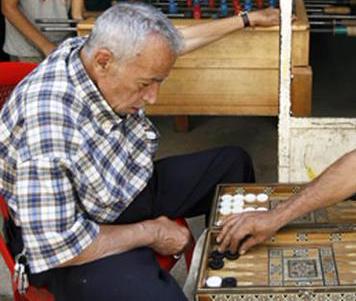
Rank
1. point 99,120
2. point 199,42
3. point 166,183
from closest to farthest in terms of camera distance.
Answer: point 99,120 < point 166,183 < point 199,42

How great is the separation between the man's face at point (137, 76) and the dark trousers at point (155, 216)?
385mm

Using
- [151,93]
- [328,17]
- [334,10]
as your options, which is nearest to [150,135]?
[151,93]

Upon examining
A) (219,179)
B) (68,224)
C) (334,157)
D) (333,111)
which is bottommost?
(333,111)

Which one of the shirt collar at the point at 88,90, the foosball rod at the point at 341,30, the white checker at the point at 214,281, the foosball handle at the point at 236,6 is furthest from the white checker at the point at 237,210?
the foosball handle at the point at 236,6

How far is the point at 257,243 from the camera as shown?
6.51ft

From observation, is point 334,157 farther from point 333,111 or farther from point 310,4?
point 333,111

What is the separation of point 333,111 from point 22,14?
238cm

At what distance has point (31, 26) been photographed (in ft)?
10.3

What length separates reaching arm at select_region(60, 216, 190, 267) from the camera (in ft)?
6.25

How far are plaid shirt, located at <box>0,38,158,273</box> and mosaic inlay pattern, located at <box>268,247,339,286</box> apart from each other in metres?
0.49

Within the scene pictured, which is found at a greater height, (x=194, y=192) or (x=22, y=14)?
(x=22, y=14)

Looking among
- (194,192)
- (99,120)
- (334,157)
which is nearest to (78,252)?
(99,120)

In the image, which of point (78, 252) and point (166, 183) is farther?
point (166, 183)

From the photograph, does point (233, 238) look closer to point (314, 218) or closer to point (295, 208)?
point (295, 208)
